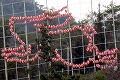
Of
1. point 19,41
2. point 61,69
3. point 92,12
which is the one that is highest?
point 92,12

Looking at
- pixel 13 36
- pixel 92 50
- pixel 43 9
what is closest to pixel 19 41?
pixel 13 36

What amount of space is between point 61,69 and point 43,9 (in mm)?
2399

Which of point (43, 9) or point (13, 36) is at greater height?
point (43, 9)

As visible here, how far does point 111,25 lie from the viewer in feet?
41.7

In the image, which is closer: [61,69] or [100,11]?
[61,69]

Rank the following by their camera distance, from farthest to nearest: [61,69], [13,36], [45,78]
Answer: [13,36] → [61,69] → [45,78]

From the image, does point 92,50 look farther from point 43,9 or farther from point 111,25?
point 43,9

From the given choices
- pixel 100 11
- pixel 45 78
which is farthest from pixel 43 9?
pixel 45 78

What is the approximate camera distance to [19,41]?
12.7 meters

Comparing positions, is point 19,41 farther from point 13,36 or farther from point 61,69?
point 61,69

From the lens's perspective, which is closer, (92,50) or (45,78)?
(45,78)

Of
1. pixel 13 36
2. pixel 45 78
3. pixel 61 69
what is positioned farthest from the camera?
pixel 13 36

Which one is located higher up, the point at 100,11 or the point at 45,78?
the point at 100,11

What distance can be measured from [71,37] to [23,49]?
1691mm
